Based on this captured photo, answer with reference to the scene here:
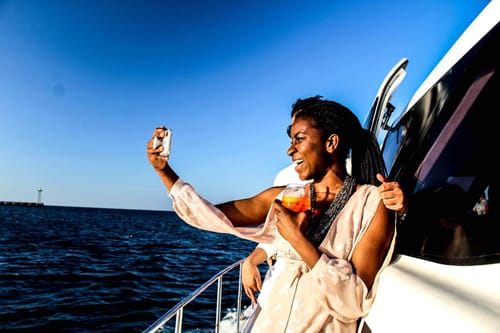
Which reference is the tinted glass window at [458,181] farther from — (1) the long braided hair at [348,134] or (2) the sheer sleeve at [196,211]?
(2) the sheer sleeve at [196,211]

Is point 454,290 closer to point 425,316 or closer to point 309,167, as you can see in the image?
point 425,316

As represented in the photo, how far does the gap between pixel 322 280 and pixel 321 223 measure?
1.23 feet

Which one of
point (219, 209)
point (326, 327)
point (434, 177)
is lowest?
point (326, 327)

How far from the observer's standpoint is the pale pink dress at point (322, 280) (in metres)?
1.14

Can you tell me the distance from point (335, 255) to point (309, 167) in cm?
45

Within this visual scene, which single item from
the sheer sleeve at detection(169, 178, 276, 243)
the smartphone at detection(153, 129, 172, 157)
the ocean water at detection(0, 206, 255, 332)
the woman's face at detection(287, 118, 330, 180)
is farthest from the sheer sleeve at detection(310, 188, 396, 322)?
the ocean water at detection(0, 206, 255, 332)

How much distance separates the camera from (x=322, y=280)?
113 centimetres

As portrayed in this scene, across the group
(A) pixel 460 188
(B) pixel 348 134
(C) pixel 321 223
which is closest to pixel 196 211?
(C) pixel 321 223

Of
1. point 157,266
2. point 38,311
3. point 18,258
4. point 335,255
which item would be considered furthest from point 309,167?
point 18,258

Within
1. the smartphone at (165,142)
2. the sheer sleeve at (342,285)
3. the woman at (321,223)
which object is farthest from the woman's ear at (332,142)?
the smartphone at (165,142)

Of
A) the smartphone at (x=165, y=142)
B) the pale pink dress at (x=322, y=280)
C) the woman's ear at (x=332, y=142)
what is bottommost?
the pale pink dress at (x=322, y=280)

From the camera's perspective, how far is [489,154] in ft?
3.97

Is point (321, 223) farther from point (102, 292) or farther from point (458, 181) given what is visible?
point (102, 292)

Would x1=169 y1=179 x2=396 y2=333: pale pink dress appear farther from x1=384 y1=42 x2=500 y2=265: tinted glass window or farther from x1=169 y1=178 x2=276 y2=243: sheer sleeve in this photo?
x1=384 y1=42 x2=500 y2=265: tinted glass window
